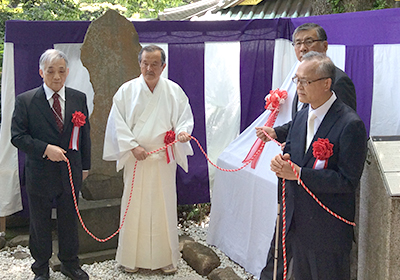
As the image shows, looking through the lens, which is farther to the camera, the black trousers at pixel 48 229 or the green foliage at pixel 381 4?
the green foliage at pixel 381 4

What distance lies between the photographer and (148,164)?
4008 mm

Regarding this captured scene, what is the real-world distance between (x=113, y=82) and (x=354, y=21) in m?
2.36

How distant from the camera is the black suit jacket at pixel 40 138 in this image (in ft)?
11.6

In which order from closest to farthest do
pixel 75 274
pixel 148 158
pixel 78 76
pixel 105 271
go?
pixel 75 274
pixel 148 158
pixel 105 271
pixel 78 76

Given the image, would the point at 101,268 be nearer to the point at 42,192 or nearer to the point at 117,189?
the point at 117,189

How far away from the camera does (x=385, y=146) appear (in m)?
2.71

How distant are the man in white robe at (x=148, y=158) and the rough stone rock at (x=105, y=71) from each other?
614 mm

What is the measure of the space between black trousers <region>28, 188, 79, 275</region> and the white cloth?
141 cm

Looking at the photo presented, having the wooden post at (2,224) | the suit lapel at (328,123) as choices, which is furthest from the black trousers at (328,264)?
the wooden post at (2,224)

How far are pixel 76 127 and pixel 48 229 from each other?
33.7 inches

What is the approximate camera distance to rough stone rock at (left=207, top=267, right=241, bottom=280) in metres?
3.87

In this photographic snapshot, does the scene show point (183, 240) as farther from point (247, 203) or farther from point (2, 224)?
point (2, 224)

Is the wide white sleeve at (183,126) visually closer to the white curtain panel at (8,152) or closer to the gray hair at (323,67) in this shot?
the gray hair at (323,67)

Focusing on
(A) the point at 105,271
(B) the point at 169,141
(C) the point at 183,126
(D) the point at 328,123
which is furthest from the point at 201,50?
(D) the point at 328,123
